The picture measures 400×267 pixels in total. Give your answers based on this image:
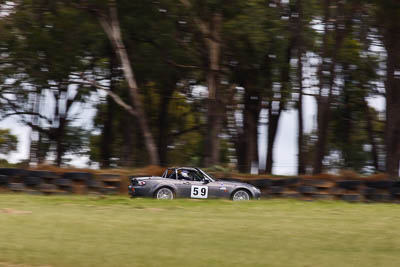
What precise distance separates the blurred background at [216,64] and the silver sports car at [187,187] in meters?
4.00

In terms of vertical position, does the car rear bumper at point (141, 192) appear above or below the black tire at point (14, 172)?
below

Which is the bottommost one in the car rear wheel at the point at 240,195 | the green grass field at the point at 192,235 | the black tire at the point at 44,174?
the green grass field at the point at 192,235

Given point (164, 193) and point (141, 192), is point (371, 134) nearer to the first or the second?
point (164, 193)

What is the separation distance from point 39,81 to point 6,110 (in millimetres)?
7484

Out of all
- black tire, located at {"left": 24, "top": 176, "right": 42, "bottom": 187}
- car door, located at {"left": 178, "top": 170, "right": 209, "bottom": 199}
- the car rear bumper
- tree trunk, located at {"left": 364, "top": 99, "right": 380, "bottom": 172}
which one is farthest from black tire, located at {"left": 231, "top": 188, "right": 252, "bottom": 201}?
tree trunk, located at {"left": 364, "top": 99, "right": 380, "bottom": 172}

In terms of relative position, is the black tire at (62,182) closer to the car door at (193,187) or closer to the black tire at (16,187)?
the black tire at (16,187)

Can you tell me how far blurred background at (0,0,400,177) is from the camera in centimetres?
2312

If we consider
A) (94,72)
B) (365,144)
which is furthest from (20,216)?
(365,144)

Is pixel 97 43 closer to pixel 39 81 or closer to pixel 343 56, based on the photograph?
pixel 39 81

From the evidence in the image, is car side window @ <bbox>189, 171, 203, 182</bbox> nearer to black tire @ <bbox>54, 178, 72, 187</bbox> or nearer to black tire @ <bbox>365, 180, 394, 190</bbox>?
black tire @ <bbox>54, 178, 72, 187</bbox>

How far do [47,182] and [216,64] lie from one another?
29.7 ft

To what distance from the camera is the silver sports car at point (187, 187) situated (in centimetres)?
1741

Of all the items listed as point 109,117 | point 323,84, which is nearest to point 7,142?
point 109,117

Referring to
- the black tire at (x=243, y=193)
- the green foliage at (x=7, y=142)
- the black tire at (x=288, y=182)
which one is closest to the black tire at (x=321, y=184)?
the black tire at (x=288, y=182)
